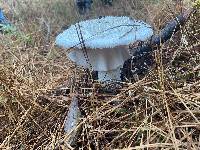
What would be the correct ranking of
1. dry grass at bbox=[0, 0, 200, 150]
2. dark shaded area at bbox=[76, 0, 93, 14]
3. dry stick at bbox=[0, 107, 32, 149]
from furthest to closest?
dark shaded area at bbox=[76, 0, 93, 14] < dry stick at bbox=[0, 107, 32, 149] < dry grass at bbox=[0, 0, 200, 150]

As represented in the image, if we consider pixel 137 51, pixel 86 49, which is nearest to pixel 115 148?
pixel 86 49

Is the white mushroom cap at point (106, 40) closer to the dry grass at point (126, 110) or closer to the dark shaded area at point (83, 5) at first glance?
the dry grass at point (126, 110)

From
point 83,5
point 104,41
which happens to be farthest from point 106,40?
point 83,5

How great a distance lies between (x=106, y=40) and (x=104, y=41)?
1 cm

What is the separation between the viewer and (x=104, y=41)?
171cm

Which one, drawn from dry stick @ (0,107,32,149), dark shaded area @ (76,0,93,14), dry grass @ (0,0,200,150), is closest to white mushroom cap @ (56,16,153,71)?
dry grass @ (0,0,200,150)

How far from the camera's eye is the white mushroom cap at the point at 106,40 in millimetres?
1723

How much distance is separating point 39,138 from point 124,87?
16.8 inches

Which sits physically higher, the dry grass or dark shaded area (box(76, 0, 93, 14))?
dark shaded area (box(76, 0, 93, 14))

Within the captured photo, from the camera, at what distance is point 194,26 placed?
2.14 metres

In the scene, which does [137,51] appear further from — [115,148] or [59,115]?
[115,148]

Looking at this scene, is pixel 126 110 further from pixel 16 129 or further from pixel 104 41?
pixel 16 129

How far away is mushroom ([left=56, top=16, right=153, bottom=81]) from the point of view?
5.66 ft

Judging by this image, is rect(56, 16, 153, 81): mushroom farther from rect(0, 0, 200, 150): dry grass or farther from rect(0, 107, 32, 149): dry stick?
rect(0, 107, 32, 149): dry stick
